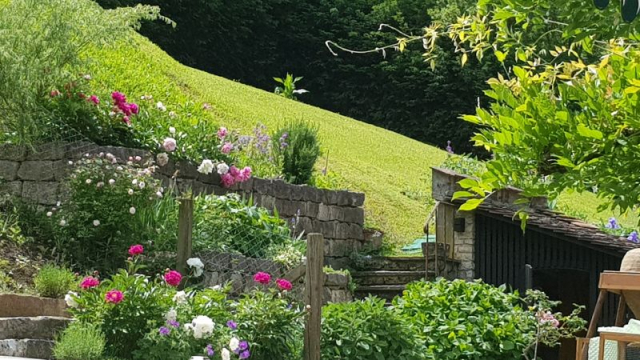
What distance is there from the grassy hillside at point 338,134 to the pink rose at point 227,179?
2.51 meters

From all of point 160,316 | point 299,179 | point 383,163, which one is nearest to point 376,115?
point 383,163

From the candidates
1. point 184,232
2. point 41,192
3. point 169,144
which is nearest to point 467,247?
point 169,144

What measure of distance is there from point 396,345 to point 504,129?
4.05 meters

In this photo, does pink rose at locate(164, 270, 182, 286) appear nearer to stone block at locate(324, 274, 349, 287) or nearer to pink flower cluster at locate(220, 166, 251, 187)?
stone block at locate(324, 274, 349, 287)

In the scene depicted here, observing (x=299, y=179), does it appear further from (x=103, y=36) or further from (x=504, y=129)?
(x=504, y=129)

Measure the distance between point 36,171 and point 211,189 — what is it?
2095 mm

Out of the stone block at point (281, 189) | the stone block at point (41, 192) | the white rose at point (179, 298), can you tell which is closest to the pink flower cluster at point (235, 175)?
the stone block at point (281, 189)

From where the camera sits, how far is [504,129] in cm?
519

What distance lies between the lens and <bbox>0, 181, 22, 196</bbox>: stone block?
33.7ft

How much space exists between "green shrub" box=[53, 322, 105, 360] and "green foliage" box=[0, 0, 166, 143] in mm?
3145

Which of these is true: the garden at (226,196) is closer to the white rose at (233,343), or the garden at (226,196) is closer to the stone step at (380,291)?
the white rose at (233,343)

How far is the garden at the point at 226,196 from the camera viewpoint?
5.39 metres

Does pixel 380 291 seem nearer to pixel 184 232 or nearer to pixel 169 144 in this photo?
pixel 169 144

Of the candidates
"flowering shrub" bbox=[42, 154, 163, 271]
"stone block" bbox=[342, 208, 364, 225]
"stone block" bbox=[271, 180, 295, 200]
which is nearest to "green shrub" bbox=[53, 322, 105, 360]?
"flowering shrub" bbox=[42, 154, 163, 271]
